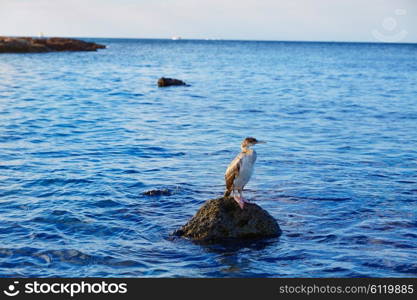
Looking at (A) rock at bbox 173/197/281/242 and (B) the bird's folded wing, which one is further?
(A) rock at bbox 173/197/281/242

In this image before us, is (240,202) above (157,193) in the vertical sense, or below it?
above

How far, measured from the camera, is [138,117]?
32844 millimetres

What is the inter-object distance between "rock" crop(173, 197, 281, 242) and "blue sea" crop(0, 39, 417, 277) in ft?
0.85

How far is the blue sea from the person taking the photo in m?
11.3

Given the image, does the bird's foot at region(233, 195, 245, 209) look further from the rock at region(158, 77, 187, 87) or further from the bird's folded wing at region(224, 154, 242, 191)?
the rock at region(158, 77, 187, 87)

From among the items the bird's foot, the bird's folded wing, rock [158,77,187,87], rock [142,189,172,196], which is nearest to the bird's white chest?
the bird's folded wing

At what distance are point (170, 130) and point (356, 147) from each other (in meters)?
9.32

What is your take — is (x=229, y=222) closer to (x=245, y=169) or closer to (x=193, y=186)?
(x=245, y=169)

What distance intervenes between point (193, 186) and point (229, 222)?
4.88 meters

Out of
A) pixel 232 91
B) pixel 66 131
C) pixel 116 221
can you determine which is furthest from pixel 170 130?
pixel 232 91

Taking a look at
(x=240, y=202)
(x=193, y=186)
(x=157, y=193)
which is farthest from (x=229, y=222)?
(x=193, y=186)

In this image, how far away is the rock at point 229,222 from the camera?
12008 mm

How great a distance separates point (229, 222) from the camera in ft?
39.4

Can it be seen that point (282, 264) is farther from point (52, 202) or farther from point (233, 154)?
point (233, 154)
